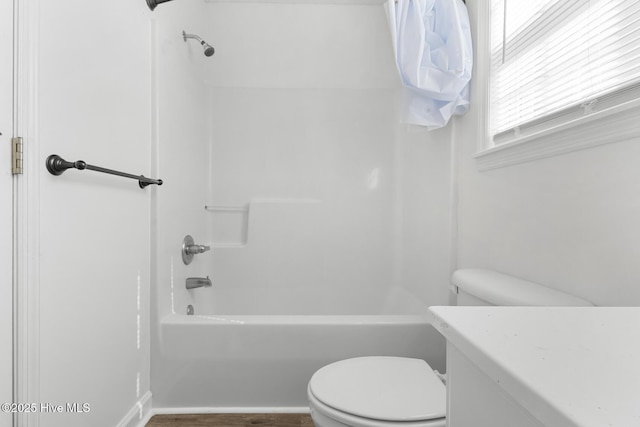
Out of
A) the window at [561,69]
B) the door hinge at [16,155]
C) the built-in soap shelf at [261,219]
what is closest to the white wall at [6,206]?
the door hinge at [16,155]

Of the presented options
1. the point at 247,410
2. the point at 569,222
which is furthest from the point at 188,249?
the point at 569,222

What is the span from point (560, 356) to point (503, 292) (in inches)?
28.4

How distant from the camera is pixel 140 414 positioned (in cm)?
136

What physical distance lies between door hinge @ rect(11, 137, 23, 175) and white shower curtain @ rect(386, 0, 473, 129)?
1302 mm

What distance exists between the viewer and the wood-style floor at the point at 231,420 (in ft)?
4.52

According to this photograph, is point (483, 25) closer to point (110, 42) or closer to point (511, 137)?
point (511, 137)

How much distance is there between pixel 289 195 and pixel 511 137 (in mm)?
1251

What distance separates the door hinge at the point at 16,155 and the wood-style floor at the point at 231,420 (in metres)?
1.02

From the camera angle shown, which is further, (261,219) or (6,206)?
(261,219)

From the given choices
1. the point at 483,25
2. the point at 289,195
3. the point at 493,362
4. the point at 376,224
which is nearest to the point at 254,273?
the point at 289,195

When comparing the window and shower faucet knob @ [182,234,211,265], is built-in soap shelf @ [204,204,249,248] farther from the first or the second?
the window

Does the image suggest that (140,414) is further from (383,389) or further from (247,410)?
(383,389)

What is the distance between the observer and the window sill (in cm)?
79

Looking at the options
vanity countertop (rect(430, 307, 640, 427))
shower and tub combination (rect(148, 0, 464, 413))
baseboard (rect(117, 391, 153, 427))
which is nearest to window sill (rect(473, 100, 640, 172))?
vanity countertop (rect(430, 307, 640, 427))
